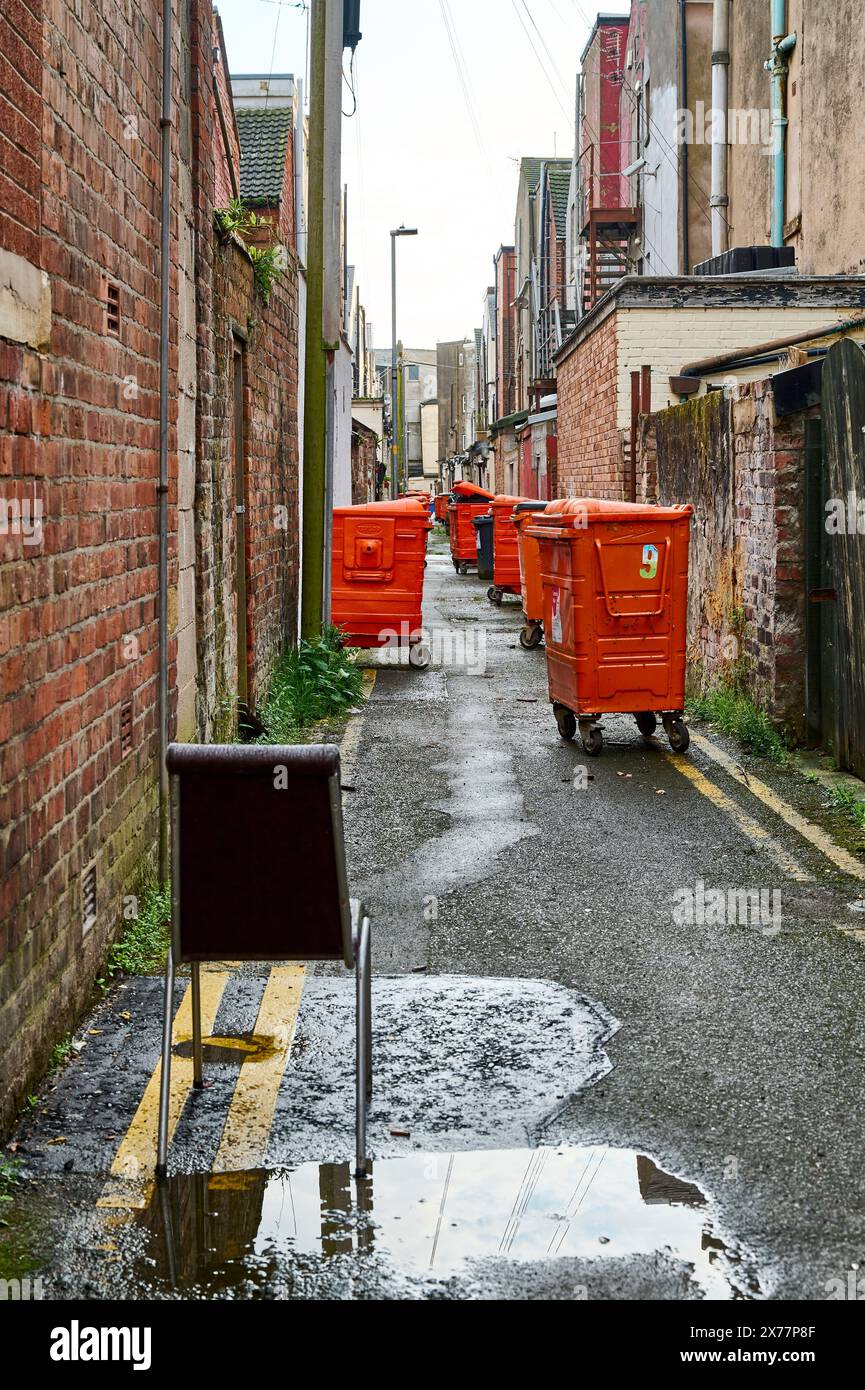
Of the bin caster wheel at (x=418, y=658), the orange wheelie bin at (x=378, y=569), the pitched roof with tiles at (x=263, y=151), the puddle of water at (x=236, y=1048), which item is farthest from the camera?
the pitched roof with tiles at (x=263, y=151)

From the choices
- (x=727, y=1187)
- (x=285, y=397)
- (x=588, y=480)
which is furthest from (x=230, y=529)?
(x=588, y=480)

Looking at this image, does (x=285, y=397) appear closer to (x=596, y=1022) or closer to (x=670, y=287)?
(x=670, y=287)

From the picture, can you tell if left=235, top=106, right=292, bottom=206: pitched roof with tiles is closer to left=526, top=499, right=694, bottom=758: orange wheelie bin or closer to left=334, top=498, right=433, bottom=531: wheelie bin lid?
left=334, top=498, right=433, bottom=531: wheelie bin lid

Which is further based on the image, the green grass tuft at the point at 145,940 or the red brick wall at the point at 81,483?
the green grass tuft at the point at 145,940

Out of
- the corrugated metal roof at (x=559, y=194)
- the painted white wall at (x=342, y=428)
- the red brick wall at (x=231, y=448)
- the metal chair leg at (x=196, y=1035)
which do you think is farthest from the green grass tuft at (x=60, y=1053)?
the corrugated metal roof at (x=559, y=194)

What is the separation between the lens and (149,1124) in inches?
166

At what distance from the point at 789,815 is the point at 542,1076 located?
3936 millimetres

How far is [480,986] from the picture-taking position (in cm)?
544

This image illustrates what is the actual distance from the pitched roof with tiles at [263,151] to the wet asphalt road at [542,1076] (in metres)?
13.2

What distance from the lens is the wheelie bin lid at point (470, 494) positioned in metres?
30.0

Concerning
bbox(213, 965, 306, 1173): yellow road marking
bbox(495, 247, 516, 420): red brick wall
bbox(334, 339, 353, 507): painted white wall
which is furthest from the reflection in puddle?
bbox(495, 247, 516, 420): red brick wall

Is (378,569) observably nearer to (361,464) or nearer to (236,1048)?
(236,1048)

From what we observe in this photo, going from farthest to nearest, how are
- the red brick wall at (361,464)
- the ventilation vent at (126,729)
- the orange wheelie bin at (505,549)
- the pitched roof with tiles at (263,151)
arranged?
A: the red brick wall at (361,464) < the orange wheelie bin at (505,549) < the pitched roof with tiles at (263,151) < the ventilation vent at (126,729)

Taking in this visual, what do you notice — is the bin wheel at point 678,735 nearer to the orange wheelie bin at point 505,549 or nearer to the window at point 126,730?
the window at point 126,730
